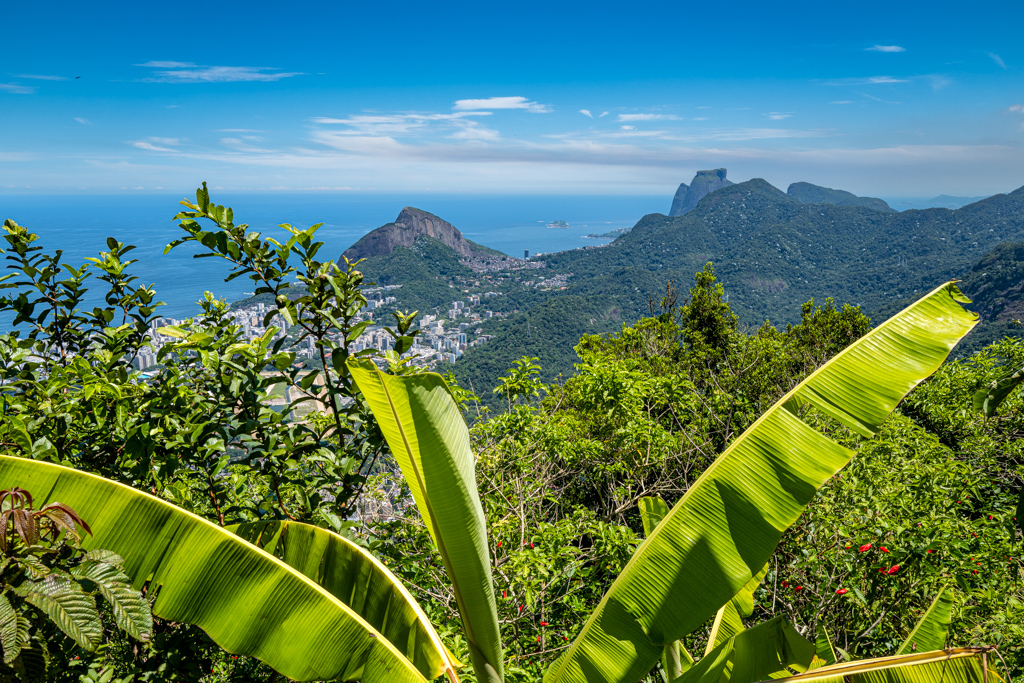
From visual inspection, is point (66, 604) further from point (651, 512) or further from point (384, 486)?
point (384, 486)

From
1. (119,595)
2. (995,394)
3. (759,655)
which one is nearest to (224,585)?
(119,595)

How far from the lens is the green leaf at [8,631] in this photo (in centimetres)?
140

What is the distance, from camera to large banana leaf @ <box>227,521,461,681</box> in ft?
7.33

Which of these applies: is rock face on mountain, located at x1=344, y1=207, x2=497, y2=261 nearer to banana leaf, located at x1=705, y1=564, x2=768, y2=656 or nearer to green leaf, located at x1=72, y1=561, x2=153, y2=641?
banana leaf, located at x1=705, y1=564, x2=768, y2=656

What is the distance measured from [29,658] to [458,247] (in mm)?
139767

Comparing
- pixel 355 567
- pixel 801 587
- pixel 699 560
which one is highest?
pixel 699 560

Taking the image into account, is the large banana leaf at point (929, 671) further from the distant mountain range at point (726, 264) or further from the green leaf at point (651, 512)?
the distant mountain range at point (726, 264)

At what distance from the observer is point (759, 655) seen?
225 centimetres

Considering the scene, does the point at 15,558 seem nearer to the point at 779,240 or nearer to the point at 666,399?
the point at 666,399

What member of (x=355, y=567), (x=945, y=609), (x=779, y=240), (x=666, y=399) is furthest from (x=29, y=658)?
(x=779, y=240)

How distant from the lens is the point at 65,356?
357 centimetres

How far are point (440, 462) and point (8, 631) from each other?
1.38 metres

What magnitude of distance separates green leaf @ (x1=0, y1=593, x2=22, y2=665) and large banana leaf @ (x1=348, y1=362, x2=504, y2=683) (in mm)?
1211

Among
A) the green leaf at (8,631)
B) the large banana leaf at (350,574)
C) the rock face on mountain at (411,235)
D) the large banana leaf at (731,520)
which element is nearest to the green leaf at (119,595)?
the green leaf at (8,631)
